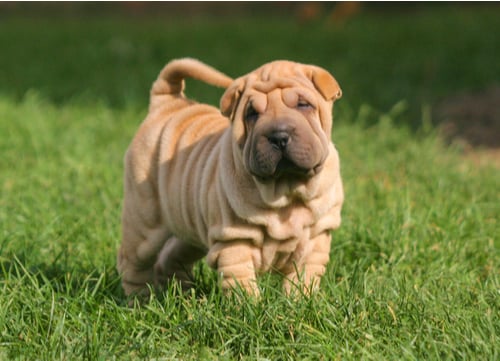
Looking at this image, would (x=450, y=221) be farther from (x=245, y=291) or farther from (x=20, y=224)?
(x=20, y=224)

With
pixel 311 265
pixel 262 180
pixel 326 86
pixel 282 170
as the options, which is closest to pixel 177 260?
pixel 311 265

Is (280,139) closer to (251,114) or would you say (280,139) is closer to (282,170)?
(282,170)

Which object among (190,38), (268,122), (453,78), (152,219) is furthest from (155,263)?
(190,38)

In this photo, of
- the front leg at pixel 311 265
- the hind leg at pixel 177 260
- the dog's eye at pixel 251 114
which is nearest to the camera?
the dog's eye at pixel 251 114

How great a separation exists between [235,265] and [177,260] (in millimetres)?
866

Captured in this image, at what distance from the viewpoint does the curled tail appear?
392 cm

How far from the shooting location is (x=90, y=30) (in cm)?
1313

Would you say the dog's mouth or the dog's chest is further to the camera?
the dog's chest

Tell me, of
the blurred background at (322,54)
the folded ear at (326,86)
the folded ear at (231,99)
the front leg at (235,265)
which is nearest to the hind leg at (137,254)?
the front leg at (235,265)

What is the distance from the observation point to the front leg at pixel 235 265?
343 cm

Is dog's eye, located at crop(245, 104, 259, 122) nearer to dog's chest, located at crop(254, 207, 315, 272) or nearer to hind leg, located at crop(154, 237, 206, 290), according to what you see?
dog's chest, located at crop(254, 207, 315, 272)

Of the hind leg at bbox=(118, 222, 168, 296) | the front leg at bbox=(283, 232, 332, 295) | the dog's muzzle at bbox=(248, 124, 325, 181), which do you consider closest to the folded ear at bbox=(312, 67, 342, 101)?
the dog's muzzle at bbox=(248, 124, 325, 181)

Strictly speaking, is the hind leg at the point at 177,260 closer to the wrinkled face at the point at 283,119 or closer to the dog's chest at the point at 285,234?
the dog's chest at the point at 285,234

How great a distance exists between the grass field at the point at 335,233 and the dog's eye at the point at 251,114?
0.67m
